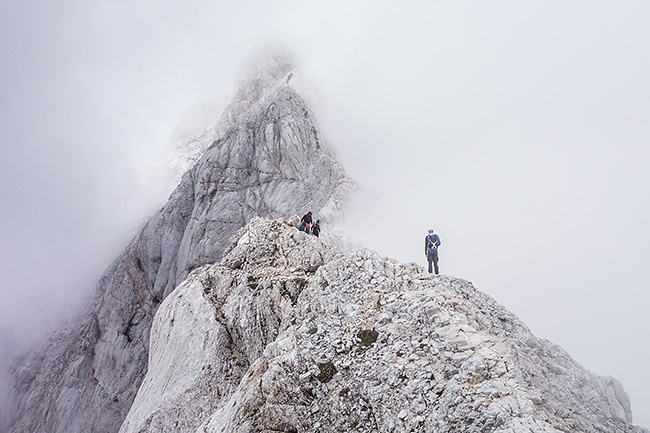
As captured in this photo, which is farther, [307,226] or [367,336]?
[307,226]

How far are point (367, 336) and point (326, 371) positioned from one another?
75.4 inches

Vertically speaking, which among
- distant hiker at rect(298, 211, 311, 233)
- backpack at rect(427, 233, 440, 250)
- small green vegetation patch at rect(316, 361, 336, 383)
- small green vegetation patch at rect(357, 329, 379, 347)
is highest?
backpack at rect(427, 233, 440, 250)

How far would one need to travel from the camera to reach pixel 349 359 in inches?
524

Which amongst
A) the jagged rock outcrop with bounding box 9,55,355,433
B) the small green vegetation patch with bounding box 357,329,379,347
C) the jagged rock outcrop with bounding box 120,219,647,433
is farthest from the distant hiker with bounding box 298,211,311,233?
the jagged rock outcrop with bounding box 9,55,355,433

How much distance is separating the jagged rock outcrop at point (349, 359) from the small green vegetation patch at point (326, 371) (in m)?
0.04

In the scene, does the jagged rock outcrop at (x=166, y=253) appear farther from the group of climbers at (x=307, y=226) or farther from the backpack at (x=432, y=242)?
the backpack at (x=432, y=242)

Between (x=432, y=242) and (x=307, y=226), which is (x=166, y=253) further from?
(x=432, y=242)

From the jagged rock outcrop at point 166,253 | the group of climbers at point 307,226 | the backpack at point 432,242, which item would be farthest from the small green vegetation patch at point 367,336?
the jagged rock outcrop at point 166,253

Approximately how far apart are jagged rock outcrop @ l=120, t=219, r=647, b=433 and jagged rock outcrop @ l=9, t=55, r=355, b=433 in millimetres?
27065

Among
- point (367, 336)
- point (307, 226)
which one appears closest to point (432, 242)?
point (307, 226)

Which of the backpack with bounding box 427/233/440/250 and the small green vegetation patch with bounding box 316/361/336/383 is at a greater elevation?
the backpack with bounding box 427/233/440/250

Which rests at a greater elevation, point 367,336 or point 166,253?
point 166,253

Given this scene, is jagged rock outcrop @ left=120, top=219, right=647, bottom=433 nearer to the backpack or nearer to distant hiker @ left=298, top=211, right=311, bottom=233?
distant hiker @ left=298, top=211, right=311, bottom=233

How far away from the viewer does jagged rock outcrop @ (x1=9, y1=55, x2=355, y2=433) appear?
→ 54.3 meters
